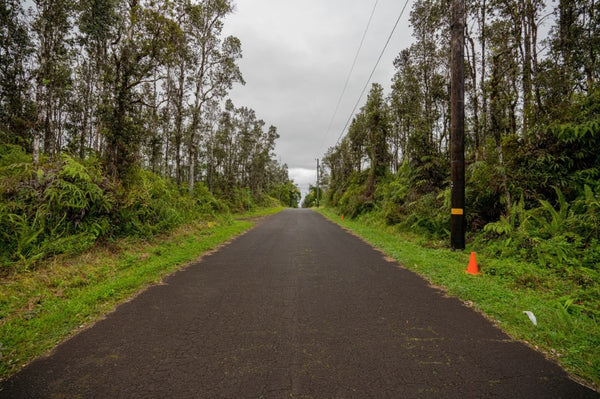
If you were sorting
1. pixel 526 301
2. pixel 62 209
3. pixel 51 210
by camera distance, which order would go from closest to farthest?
pixel 526 301
pixel 51 210
pixel 62 209

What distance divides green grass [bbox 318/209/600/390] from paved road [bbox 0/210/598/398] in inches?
9.2

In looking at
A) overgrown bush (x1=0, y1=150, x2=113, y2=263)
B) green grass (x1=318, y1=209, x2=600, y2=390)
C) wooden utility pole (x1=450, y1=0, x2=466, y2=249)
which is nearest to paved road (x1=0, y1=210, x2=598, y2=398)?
green grass (x1=318, y1=209, x2=600, y2=390)

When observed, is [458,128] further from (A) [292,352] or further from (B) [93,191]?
(B) [93,191]

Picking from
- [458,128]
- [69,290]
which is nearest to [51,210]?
[69,290]

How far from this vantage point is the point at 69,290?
14.1 ft

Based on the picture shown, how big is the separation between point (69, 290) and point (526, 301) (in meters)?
7.40

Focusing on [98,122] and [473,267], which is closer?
[473,267]

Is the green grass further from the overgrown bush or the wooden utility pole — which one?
the overgrown bush

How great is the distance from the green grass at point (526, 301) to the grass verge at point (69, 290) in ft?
17.4

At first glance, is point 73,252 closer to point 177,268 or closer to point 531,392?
point 177,268

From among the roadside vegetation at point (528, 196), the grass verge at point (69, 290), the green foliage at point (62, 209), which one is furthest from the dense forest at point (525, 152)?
the green foliage at point (62, 209)

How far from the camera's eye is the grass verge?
111 inches

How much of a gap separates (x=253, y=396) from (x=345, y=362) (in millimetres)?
924

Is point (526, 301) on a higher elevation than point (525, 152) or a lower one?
lower
